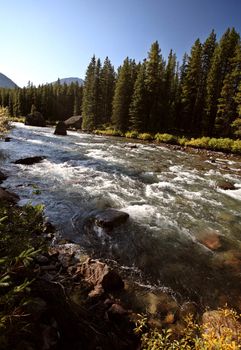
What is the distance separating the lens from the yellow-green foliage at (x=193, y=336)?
12.4 feet

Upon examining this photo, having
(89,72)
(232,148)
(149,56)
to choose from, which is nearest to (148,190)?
(232,148)

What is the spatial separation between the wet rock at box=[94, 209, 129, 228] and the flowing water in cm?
28

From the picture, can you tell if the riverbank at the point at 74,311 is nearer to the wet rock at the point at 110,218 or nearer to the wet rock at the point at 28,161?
the wet rock at the point at 110,218

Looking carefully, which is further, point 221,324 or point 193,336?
point 221,324

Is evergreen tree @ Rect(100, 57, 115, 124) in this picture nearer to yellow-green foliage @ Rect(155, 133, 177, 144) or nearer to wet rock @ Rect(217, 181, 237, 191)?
yellow-green foliage @ Rect(155, 133, 177, 144)

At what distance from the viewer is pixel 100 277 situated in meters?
5.36

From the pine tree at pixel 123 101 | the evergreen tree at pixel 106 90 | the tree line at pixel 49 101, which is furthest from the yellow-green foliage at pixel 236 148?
the tree line at pixel 49 101

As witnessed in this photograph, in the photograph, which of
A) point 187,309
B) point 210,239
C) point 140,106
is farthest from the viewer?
point 140,106

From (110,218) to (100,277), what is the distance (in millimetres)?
3325

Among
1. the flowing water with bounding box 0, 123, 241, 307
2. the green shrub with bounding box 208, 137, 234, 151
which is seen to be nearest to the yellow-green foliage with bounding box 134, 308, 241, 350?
the flowing water with bounding box 0, 123, 241, 307

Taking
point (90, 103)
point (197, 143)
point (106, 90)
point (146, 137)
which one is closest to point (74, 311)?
point (197, 143)

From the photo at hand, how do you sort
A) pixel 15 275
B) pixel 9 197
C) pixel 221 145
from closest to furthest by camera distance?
pixel 15 275 < pixel 9 197 < pixel 221 145

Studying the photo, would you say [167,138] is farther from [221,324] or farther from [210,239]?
[221,324]

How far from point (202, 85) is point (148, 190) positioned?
39.8m
